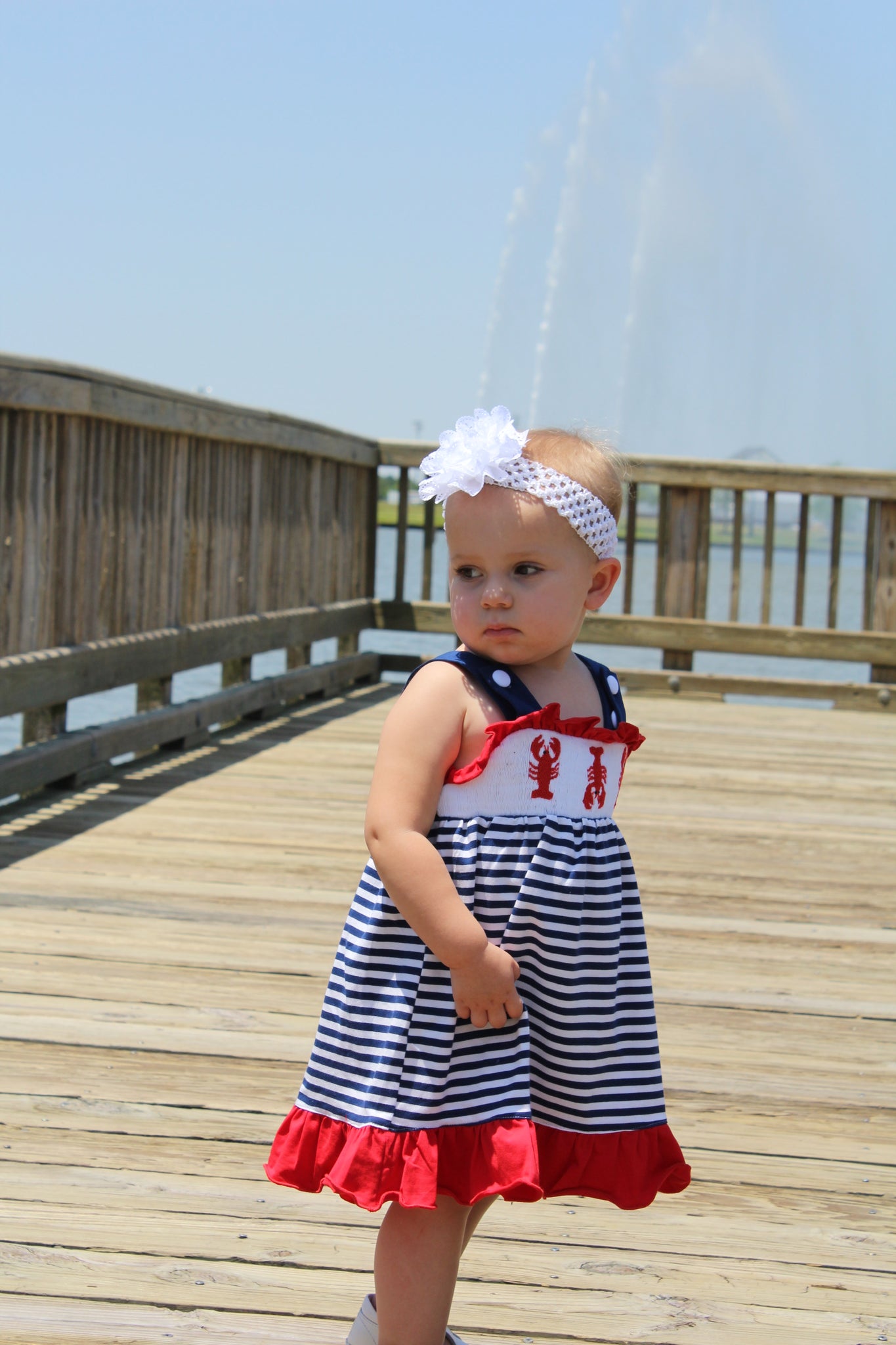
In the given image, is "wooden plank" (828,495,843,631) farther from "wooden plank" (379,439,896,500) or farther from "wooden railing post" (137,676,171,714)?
"wooden railing post" (137,676,171,714)

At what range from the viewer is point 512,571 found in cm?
152

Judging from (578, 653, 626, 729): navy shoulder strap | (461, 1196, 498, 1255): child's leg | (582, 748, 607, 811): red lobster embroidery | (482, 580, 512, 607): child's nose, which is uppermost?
(482, 580, 512, 607): child's nose

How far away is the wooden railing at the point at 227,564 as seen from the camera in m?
4.05

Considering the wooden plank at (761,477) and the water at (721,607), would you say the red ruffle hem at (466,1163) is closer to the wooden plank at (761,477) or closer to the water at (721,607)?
the water at (721,607)

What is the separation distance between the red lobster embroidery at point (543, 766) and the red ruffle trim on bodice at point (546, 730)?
0.02m

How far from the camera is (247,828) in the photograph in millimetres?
4070

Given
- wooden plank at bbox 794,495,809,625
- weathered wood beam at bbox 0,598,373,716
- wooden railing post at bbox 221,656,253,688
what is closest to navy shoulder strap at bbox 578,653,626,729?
weathered wood beam at bbox 0,598,373,716

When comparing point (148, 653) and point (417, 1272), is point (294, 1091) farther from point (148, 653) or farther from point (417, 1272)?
point (148, 653)

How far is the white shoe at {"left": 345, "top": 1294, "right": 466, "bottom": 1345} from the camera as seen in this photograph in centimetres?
149

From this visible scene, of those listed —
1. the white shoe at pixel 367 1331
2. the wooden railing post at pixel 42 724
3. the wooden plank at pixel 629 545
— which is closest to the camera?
the white shoe at pixel 367 1331

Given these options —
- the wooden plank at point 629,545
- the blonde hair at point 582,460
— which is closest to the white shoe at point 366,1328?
the blonde hair at point 582,460

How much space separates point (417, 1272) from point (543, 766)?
1.70ft

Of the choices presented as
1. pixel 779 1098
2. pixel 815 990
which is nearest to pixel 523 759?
pixel 779 1098

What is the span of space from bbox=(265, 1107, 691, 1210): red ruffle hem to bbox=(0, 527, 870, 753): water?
2291mm
